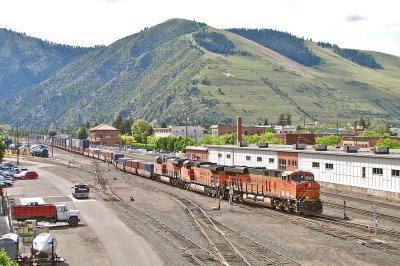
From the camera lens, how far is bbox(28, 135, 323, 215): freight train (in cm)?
4672

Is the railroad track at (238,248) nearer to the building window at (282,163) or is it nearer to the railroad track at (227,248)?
the railroad track at (227,248)

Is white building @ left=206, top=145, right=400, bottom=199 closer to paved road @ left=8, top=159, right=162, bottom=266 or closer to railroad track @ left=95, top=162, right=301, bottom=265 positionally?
railroad track @ left=95, top=162, right=301, bottom=265

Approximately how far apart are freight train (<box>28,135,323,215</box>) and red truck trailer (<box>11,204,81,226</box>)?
16828 millimetres

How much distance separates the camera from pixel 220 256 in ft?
106

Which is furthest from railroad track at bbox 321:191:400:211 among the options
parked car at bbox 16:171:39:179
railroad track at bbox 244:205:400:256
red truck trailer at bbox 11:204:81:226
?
parked car at bbox 16:171:39:179

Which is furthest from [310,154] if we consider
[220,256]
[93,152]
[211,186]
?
[93,152]

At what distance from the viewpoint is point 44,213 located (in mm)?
45219

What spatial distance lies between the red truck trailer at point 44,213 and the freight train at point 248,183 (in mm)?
16828

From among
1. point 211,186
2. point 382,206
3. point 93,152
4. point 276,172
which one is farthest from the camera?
point 93,152

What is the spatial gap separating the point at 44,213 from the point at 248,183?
20.8 metres

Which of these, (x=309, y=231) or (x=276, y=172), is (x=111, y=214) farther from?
(x=309, y=231)

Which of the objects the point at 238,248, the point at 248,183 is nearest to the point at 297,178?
the point at 248,183

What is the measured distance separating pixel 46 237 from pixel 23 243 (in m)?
6.82

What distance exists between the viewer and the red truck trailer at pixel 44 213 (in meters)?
44.3
